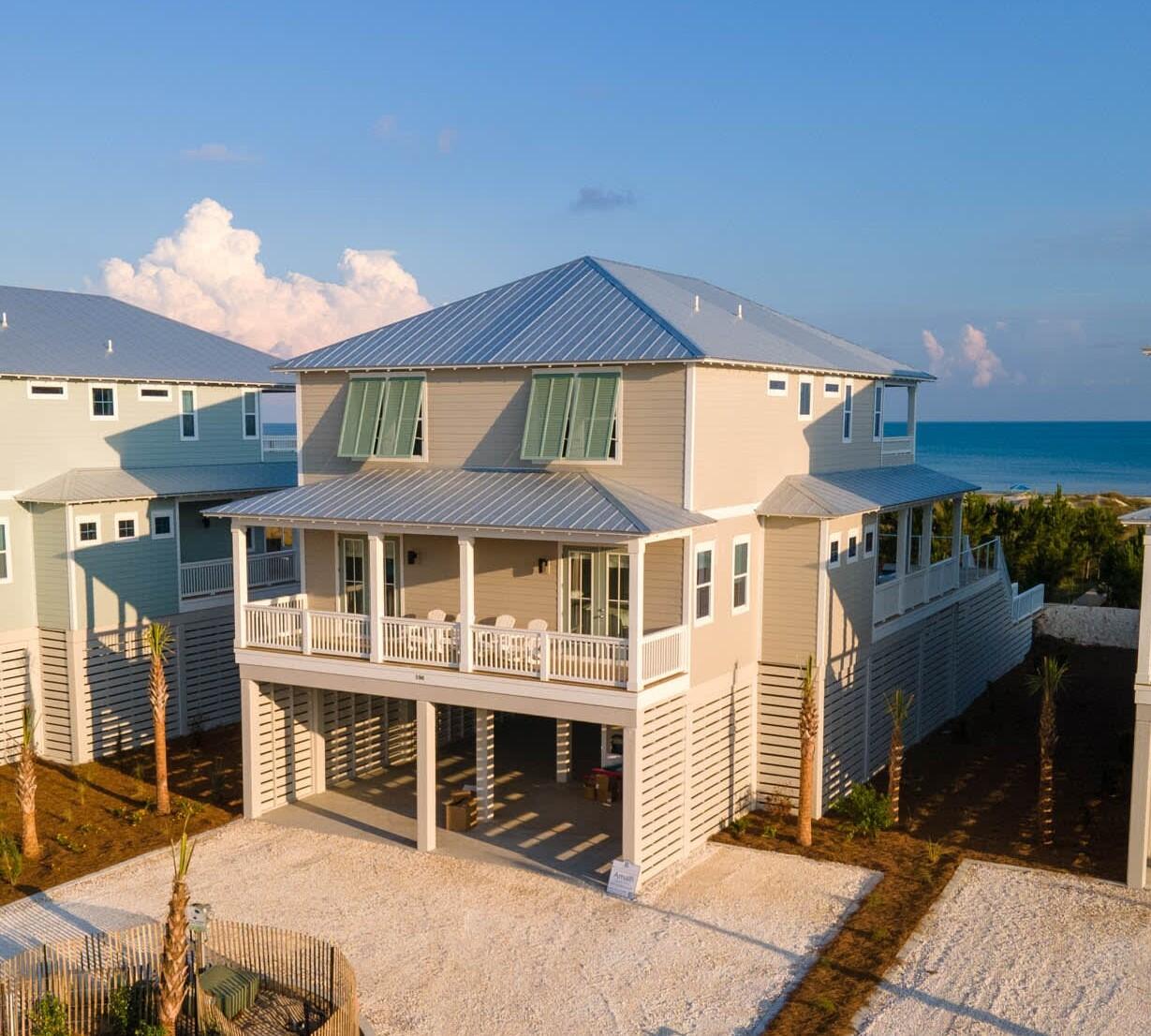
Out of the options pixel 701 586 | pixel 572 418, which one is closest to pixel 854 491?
pixel 701 586

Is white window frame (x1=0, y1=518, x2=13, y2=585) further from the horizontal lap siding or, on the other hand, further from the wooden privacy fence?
the horizontal lap siding

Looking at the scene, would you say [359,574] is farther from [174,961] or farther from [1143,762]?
[1143,762]

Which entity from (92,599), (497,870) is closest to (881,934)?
(497,870)

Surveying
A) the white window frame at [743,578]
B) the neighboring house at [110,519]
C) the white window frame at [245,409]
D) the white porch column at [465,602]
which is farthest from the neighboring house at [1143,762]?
the white window frame at [245,409]

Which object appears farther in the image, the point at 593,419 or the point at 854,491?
the point at 854,491

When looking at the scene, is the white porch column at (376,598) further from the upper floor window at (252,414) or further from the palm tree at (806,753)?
the upper floor window at (252,414)

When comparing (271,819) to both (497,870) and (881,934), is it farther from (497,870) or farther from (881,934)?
(881,934)

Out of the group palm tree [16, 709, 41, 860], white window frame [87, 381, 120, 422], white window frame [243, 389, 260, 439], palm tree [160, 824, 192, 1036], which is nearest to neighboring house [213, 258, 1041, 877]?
palm tree [16, 709, 41, 860]
